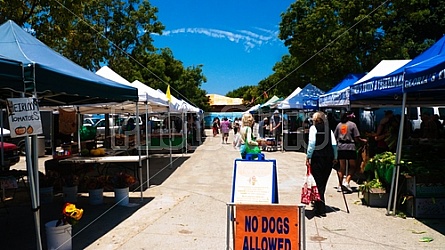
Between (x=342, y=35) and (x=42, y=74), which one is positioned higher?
(x=342, y=35)

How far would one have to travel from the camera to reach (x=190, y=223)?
21.2 feet

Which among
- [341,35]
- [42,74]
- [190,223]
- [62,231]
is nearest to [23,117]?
[42,74]

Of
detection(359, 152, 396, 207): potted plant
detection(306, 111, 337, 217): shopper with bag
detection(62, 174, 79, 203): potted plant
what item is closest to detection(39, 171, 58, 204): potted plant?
detection(62, 174, 79, 203): potted plant

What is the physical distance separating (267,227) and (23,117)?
2944mm

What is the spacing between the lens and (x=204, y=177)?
11453mm

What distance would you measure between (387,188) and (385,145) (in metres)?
1.88

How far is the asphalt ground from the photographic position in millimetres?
5449

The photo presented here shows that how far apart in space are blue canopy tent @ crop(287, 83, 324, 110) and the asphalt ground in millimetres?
7095

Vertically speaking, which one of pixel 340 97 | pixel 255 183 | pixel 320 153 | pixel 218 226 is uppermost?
pixel 340 97

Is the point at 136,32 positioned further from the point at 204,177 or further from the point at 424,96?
the point at 424,96

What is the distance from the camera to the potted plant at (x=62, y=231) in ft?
16.5

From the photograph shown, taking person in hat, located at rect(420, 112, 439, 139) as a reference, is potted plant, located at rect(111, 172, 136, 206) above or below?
below

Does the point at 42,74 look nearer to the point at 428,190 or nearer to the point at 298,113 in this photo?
the point at 428,190

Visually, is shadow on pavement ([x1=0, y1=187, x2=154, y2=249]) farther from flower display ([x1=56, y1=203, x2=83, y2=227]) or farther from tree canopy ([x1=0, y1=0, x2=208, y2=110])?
tree canopy ([x1=0, y1=0, x2=208, y2=110])
